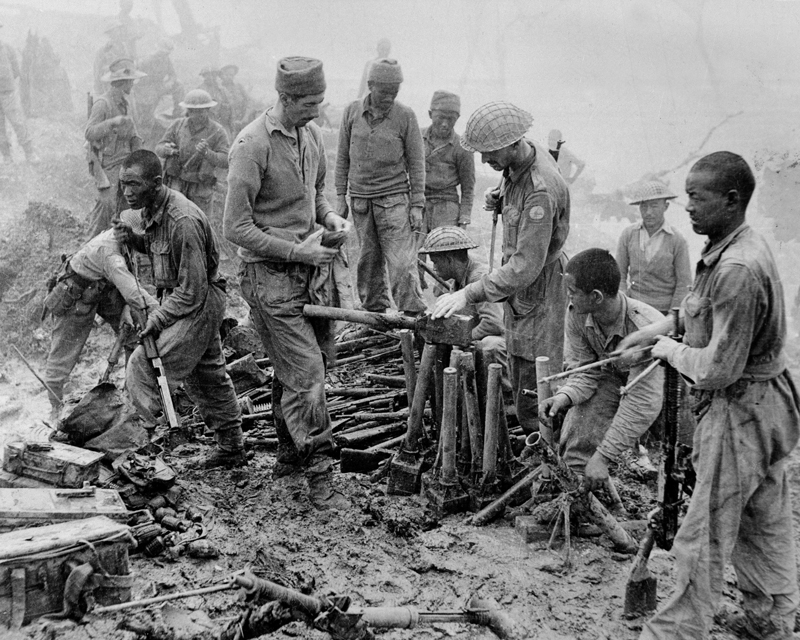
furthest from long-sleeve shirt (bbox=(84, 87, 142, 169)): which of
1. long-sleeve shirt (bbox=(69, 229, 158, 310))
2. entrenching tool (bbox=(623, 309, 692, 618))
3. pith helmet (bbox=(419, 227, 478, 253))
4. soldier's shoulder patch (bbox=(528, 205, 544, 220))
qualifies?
entrenching tool (bbox=(623, 309, 692, 618))

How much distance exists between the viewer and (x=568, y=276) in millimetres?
3988

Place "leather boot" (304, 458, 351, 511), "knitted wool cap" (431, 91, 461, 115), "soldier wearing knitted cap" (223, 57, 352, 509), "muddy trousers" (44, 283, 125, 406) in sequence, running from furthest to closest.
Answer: "knitted wool cap" (431, 91, 461, 115), "muddy trousers" (44, 283, 125, 406), "leather boot" (304, 458, 351, 511), "soldier wearing knitted cap" (223, 57, 352, 509)

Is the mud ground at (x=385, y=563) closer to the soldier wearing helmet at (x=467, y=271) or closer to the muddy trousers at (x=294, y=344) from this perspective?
the muddy trousers at (x=294, y=344)

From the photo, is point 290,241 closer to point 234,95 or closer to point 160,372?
point 160,372

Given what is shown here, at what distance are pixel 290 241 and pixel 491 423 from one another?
1827 mm

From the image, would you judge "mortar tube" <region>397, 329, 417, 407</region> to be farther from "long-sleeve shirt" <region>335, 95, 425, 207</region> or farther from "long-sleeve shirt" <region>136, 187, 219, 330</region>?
"long-sleeve shirt" <region>335, 95, 425, 207</region>

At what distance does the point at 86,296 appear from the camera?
664 centimetres

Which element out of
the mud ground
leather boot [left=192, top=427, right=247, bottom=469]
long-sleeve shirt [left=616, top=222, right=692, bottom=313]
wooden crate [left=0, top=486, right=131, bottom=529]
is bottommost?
the mud ground

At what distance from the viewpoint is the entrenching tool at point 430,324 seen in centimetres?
451

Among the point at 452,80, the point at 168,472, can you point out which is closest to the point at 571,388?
the point at 168,472

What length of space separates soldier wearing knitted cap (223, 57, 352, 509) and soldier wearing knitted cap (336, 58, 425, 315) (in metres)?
2.19

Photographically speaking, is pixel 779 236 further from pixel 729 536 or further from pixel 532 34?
pixel 532 34

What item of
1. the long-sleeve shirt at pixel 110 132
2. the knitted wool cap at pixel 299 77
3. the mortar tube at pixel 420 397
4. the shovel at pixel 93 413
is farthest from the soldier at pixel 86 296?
the long-sleeve shirt at pixel 110 132

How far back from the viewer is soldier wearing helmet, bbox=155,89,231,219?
977cm
